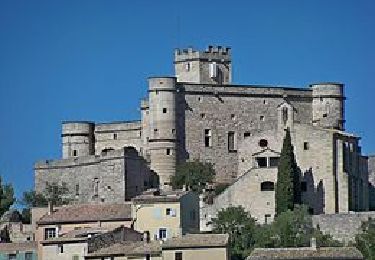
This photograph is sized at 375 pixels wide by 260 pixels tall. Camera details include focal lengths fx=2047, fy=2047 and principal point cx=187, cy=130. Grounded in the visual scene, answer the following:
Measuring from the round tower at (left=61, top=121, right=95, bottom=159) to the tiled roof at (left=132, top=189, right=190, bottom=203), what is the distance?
15.7m

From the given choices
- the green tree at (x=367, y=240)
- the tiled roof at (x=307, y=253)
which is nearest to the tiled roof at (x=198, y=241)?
the tiled roof at (x=307, y=253)

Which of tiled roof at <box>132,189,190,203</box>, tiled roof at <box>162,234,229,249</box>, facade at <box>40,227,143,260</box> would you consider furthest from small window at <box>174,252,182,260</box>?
tiled roof at <box>132,189,190,203</box>

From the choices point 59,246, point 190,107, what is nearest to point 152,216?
point 59,246

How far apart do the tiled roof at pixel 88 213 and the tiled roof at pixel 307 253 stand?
43.6 ft

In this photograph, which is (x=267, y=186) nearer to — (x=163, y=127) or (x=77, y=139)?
(x=163, y=127)

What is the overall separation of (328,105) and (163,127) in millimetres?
9888

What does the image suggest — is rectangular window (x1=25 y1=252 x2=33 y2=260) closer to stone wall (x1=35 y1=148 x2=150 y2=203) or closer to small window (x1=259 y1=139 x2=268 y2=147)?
stone wall (x1=35 y1=148 x2=150 y2=203)

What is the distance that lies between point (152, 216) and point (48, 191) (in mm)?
17187

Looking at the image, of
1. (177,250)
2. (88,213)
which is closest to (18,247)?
(88,213)

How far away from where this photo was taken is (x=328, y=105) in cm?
11581

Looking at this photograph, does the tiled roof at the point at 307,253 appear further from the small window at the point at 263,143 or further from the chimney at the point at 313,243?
the small window at the point at 263,143

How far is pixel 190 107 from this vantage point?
114m

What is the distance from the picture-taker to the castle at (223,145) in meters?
107

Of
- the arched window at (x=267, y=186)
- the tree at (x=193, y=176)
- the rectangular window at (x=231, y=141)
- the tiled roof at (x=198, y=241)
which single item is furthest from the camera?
the rectangular window at (x=231, y=141)
